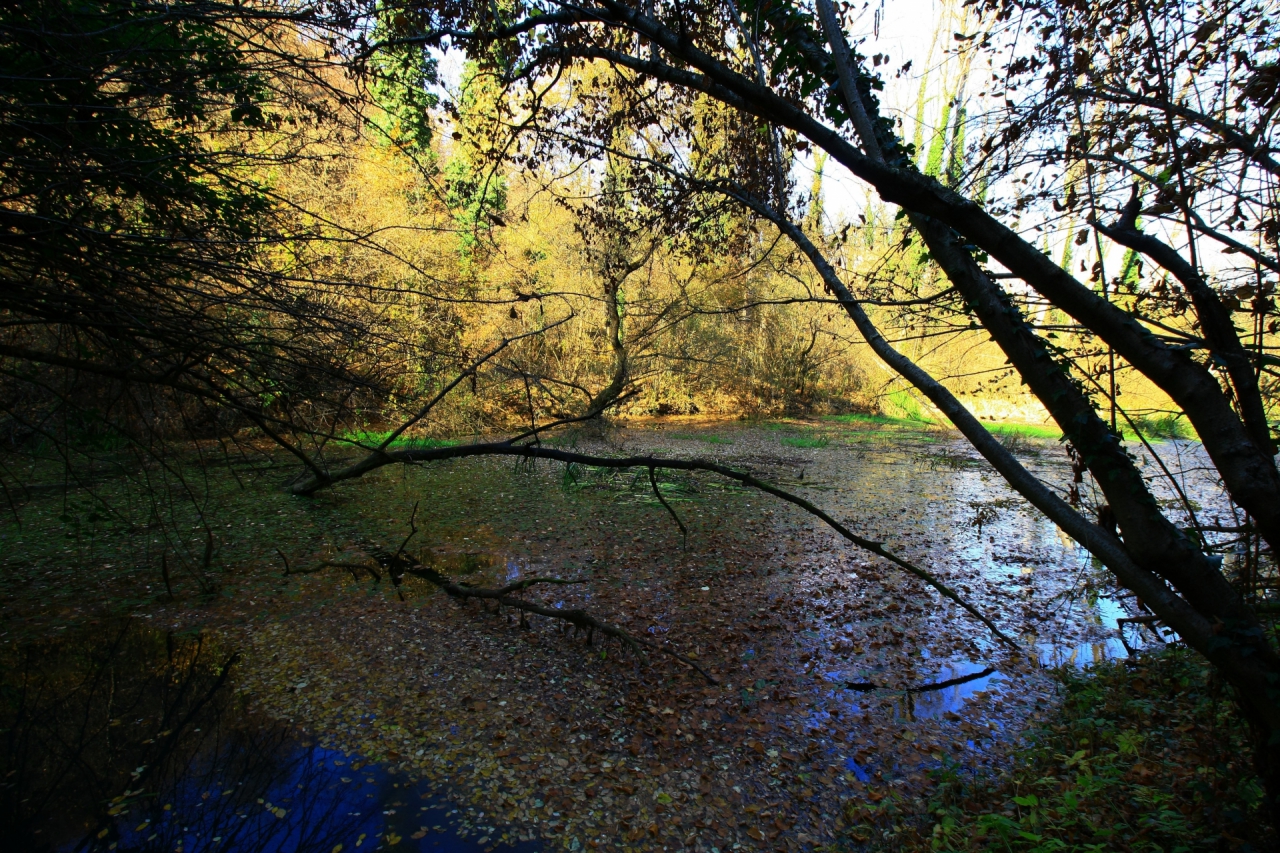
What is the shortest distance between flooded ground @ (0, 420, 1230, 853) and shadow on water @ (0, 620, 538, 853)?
0.02 m

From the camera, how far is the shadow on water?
321 centimetres

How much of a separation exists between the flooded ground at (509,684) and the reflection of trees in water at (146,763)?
1cm

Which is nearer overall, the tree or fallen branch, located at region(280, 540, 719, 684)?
the tree

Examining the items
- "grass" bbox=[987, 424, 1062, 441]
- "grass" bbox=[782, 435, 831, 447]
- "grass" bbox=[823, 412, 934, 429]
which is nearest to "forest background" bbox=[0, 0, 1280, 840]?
"grass" bbox=[782, 435, 831, 447]

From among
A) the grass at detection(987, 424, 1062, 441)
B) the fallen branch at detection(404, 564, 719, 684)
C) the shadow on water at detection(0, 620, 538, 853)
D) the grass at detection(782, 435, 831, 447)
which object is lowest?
the shadow on water at detection(0, 620, 538, 853)

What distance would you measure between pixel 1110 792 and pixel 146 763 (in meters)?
5.06

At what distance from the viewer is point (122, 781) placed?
3.55 metres

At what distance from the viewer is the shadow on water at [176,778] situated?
10.5ft

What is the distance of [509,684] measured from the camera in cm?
465

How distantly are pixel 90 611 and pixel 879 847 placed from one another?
6493 millimetres

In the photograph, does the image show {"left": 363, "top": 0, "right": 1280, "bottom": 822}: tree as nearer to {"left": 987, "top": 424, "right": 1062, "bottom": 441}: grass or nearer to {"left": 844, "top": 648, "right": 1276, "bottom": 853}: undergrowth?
{"left": 844, "top": 648, "right": 1276, "bottom": 853}: undergrowth

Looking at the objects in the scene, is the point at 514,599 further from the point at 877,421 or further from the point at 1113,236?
the point at 877,421

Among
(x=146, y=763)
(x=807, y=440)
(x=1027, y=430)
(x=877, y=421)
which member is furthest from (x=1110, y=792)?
(x=877, y=421)

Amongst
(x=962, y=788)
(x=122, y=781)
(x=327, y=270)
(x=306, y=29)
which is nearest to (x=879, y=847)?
(x=962, y=788)
